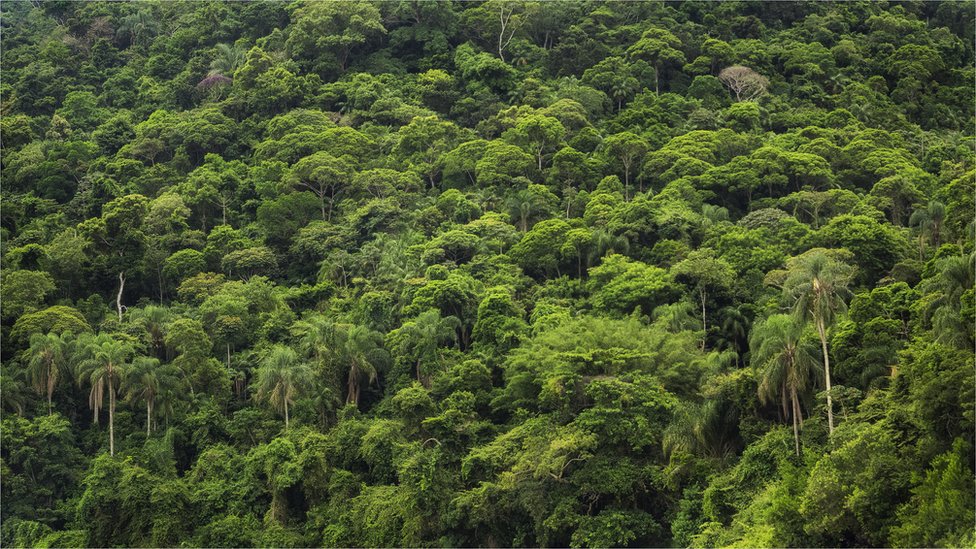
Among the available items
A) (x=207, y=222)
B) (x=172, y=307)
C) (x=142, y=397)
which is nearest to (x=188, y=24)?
(x=207, y=222)

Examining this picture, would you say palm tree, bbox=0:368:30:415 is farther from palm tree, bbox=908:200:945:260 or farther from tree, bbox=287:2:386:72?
tree, bbox=287:2:386:72

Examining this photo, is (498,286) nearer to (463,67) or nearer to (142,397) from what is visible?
(142,397)

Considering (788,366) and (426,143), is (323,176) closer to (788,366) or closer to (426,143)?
(426,143)

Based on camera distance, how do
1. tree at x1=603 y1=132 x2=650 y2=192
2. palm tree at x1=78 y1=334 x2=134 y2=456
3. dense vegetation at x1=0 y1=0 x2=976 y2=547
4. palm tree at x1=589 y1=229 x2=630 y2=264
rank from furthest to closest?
tree at x1=603 y1=132 x2=650 y2=192 < palm tree at x1=589 y1=229 x2=630 y2=264 < palm tree at x1=78 y1=334 x2=134 y2=456 < dense vegetation at x1=0 y1=0 x2=976 y2=547

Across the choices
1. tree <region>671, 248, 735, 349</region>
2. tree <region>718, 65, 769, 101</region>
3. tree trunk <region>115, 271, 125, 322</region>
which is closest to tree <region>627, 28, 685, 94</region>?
tree <region>718, 65, 769, 101</region>

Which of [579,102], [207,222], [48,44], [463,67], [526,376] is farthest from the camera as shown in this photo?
[48,44]

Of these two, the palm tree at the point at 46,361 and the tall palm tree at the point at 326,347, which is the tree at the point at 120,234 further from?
the tall palm tree at the point at 326,347
